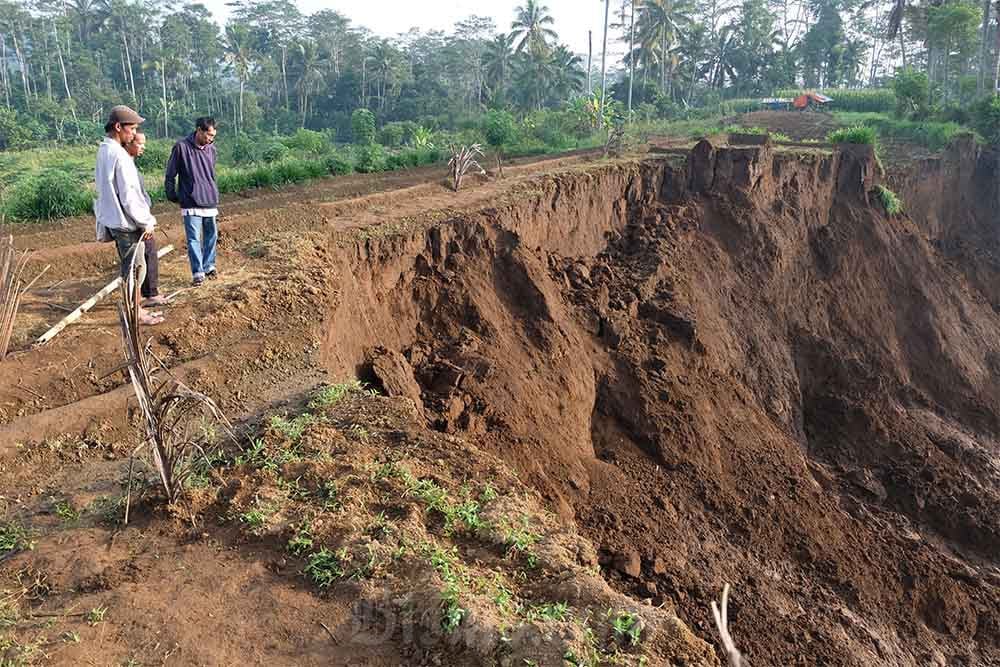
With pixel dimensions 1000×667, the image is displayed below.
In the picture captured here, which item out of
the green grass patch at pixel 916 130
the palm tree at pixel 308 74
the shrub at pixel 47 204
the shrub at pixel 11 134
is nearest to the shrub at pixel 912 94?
the green grass patch at pixel 916 130

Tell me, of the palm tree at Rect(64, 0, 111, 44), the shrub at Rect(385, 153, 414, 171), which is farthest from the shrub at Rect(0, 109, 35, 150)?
the shrub at Rect(385, 153, 414, 171)

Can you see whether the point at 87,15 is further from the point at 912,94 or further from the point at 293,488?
the point at 293,488

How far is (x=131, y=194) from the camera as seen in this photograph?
519cm

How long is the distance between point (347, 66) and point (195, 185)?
5002 cm

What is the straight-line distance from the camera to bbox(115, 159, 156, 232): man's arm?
5.11 m

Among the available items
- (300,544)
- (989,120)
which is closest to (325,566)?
(300,544)

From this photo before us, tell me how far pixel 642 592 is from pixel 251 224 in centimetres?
572

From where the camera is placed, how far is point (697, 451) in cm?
887

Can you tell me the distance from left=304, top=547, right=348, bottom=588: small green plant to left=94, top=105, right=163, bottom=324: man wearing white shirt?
277cm

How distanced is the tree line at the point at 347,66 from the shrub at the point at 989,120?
60.9 ft

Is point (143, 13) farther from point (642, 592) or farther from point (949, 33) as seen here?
point (642, 592)

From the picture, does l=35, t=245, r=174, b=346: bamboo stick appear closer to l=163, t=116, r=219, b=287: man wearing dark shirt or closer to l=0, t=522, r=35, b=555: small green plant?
l=163, t=116, r=219, b=287: man wearing dark shirt

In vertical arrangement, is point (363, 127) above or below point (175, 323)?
above

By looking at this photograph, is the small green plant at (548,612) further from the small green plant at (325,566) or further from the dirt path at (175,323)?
the dirt path at (175,323)
